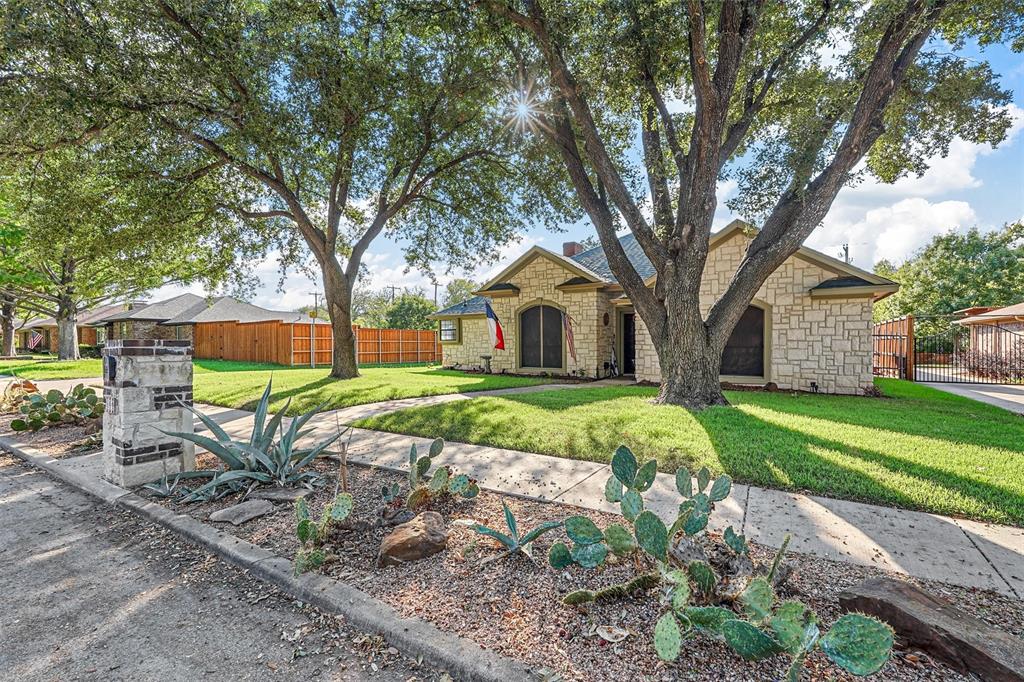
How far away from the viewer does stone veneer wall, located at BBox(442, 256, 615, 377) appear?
12.7 meters

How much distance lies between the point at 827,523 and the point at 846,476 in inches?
41.3

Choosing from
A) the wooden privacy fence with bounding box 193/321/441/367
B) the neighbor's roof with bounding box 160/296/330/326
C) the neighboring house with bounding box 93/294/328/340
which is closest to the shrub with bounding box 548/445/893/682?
the wooden privacy fence with bounding box 193/321/441/367

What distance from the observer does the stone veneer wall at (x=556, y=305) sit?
1273 centimetres

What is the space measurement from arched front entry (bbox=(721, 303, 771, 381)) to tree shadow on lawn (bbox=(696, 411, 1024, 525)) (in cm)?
591

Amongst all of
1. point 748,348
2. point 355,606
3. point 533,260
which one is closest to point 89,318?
point 533,260

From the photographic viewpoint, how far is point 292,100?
8.27m

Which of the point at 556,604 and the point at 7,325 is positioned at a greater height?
the point at 7,325

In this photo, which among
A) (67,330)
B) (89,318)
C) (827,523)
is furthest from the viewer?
(89,318)

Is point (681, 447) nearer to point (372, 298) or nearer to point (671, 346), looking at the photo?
point (671, 346)

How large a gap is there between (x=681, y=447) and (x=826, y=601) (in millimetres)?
2512

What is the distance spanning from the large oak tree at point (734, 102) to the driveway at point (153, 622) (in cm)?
622

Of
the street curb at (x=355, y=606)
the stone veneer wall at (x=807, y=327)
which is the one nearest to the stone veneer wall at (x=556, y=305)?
the stone veneer wall at (x=807, y=327)

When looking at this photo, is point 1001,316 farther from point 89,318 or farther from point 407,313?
point 89,318

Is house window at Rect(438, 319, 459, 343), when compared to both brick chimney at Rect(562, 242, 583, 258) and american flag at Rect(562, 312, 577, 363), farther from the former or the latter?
brick chimney at Rect(562, 242, 583, 258)
